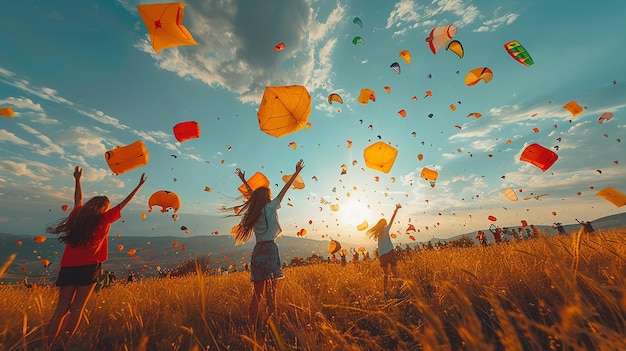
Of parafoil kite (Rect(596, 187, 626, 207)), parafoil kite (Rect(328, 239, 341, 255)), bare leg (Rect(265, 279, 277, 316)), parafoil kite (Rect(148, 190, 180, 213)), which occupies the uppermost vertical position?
parafoil kite (Rect(596, 187, 626, 207))

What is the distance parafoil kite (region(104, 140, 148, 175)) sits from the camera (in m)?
8.67

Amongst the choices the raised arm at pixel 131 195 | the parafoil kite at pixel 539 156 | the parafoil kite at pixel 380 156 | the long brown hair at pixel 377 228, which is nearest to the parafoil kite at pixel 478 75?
the parafoil kite at pixel 539 156

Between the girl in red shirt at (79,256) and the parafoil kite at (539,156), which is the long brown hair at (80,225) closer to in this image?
the girl in red shirt at (79,256)

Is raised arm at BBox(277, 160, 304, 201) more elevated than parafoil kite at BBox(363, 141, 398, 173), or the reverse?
parafoil kite at BBox(363, 141, 398, 173)

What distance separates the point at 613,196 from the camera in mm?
9852

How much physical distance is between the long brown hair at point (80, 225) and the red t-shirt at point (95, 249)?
0.26ft

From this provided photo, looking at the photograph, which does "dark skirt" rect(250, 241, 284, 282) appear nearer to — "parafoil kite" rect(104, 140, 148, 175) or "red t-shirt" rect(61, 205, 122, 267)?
"red t-shirt" rect(61, 205, 122, 267)

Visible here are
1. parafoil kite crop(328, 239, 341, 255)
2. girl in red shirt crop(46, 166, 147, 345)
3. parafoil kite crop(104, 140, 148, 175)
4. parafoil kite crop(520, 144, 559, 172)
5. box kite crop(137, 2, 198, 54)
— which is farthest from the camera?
parafoil kite crop(328, 239, 341, 255)

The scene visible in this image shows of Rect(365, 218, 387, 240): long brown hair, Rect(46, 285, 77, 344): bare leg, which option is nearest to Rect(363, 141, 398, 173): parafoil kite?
Rect(365, 218, 387, 240): long brown hair

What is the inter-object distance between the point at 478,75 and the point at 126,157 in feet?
50.4

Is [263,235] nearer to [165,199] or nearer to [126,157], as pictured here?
[126,157]

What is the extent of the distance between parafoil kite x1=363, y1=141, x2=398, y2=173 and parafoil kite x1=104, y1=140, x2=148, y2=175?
29.5ft

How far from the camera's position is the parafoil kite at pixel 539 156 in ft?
34.1

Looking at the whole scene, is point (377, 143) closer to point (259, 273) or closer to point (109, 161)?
point (259, 273)
